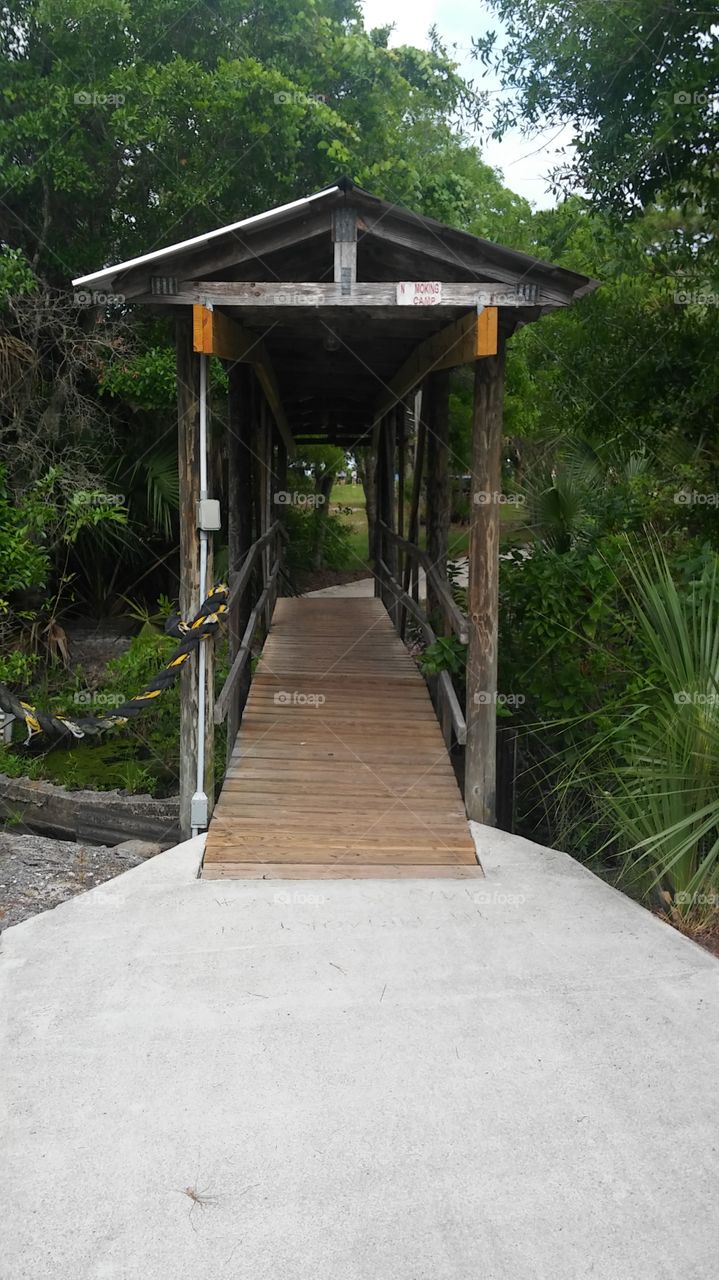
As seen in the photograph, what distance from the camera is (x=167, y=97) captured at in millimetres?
11250

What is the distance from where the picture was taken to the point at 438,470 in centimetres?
866

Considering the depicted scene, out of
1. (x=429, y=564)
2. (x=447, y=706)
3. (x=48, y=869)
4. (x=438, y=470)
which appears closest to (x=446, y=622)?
(x=429, y=564)

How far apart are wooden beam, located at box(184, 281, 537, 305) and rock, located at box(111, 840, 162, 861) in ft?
11.4

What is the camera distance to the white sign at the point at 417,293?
217 inches

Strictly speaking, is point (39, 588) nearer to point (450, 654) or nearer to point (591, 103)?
point (450, 654)

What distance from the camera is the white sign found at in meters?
5.51

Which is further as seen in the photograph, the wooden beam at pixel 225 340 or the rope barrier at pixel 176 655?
the rope barrier at pixel 176 655

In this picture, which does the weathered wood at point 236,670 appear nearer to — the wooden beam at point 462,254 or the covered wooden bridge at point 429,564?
the covered wooden bridge at point 429,564

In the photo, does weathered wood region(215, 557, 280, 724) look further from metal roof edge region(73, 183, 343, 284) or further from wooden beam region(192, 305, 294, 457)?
metal roof edge region(73, 183, 343, 284)

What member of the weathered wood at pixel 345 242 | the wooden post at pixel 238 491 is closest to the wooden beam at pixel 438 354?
the weathered wood at pixel 345 242

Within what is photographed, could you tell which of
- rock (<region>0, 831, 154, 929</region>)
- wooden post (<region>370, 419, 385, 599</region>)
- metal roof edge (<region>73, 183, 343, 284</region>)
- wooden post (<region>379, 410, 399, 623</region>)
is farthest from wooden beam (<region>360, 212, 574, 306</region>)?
wooden post (<region>370, 419, 385, 599</region>)

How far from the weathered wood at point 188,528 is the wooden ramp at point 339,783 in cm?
26

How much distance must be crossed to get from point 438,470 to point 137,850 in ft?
12.6

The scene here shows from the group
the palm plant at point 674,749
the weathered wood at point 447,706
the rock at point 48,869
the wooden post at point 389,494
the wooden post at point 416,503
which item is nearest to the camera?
the palm plant at point 674,749
